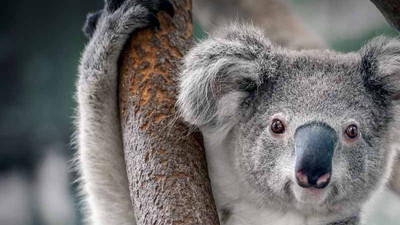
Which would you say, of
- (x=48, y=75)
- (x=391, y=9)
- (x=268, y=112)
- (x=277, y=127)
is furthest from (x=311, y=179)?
(x=48, y=75)

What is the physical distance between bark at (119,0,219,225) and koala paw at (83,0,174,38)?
3 cm

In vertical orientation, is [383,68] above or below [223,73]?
below

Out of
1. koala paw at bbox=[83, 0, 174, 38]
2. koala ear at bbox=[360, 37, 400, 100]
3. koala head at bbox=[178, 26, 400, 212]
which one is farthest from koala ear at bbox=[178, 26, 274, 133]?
koala ear at bbox=[360, 37, 400, 100]

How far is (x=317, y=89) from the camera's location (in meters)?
2.08

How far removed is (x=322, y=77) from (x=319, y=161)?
1.54ft

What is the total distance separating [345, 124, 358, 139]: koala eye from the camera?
78.0 inches

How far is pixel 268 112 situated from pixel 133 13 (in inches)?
24.0

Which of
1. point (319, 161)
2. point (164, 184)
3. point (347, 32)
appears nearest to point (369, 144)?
point (319, 161)

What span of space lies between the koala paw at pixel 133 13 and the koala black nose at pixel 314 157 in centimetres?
68

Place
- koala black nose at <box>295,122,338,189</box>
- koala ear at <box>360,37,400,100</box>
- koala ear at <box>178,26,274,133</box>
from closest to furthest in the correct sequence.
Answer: koala black nose at <box>295,122,338,189</box> → koala ear at <box>178,26,274,133</box> → koala ear at <box>360,37,400,100</box>

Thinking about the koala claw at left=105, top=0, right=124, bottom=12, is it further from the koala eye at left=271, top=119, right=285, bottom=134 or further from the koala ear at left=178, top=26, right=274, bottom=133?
the koala eye at left=271, top=119, right=285, bottom=134

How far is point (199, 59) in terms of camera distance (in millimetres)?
2064

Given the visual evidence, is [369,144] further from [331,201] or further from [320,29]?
[320,29]

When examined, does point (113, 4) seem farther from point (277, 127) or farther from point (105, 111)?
point (277, 127)
